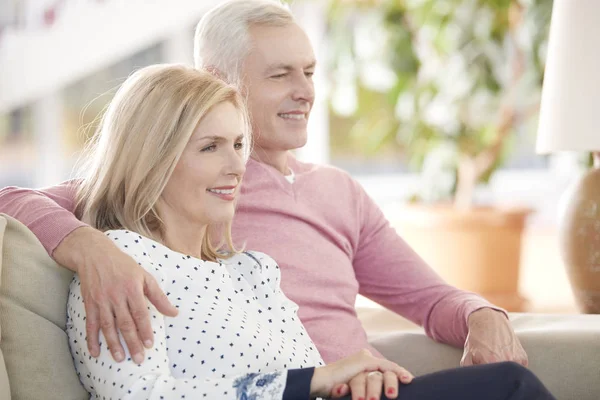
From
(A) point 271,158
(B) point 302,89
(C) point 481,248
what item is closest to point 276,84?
(B) point 302,89

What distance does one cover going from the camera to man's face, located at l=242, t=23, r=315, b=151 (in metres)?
1.82

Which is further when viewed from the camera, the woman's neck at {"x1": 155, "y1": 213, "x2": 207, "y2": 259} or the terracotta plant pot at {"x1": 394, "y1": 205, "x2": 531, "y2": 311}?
the terracotta plant pot at {"x1": 394, "y1": 205, "x2": 531, "y2": 311}

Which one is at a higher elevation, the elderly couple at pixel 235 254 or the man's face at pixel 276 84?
the man's face at pixel 276 84

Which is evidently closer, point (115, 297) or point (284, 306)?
point (115, 297)

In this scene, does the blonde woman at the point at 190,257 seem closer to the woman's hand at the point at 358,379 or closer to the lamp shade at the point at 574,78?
the woman's hand at the point at 358,379

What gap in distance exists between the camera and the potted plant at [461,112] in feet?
13.1

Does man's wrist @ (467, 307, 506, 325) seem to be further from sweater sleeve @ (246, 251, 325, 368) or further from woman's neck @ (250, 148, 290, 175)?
woman's neck @ (250, 148, 290, 175)

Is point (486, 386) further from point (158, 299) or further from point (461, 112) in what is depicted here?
point (461, 112)

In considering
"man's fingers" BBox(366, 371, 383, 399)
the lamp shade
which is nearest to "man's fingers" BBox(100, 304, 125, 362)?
"man's fingers" BBox(366, 371, 383, 399)

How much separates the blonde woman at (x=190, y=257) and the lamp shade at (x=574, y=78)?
907 mm

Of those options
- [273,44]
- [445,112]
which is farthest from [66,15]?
[273,44]

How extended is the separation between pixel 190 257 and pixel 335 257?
1.64ft

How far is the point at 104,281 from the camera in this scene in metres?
1.20

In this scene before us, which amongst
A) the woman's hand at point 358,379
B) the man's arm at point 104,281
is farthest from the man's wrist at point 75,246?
the woman's hand at point 358,379
